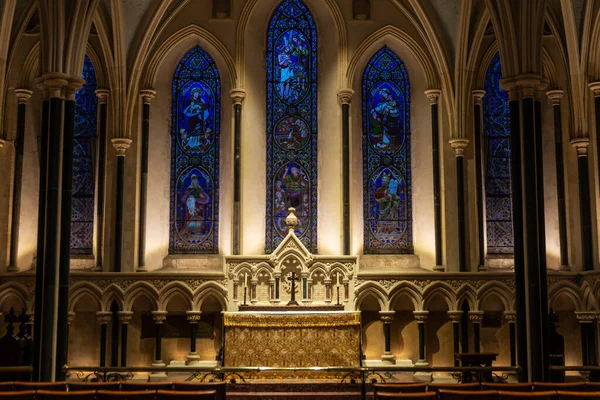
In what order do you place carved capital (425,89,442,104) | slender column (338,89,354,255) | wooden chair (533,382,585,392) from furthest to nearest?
carved capital (425,89,442,104) → slender column (338,89,354,255) → wooden chair (533,382,585,392)

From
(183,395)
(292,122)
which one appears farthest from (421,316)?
(183,395)

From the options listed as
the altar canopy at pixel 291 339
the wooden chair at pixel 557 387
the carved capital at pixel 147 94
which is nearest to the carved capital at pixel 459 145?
the altar canopy at pixel 291 339

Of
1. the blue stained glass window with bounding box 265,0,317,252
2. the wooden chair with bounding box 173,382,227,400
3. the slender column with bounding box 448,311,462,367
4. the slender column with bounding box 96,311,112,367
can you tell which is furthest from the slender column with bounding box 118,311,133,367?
the wooden chair with bounding box 173,382,227,400

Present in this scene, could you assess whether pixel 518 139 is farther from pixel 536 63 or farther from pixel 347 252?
pixel 347 252

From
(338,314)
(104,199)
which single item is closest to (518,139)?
(338,314)

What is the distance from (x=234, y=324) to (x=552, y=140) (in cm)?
890

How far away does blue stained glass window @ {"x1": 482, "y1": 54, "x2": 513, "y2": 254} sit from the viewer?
18.6 m

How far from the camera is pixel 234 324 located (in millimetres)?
14852

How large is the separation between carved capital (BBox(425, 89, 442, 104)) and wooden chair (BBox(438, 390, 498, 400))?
11319 mm

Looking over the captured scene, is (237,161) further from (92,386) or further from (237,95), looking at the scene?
(92,386)

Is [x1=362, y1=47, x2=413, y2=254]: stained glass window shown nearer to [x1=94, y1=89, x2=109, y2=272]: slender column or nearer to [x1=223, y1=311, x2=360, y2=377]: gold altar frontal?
[x1=223, y1=311, x2=360, y2=377]: gold altar frontal

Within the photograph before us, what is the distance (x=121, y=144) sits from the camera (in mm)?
18109

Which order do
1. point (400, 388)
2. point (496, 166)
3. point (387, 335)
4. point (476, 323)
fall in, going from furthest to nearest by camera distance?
point (496, 166) < point (387, 335) < point (476, 323) < point (400, 388)

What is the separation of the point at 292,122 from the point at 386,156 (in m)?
2.50
